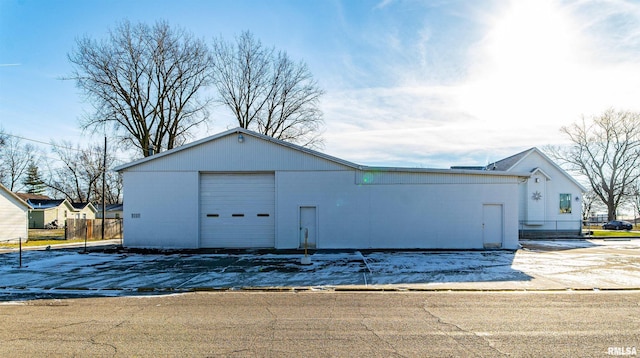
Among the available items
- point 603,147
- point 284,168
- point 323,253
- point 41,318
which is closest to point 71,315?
point 41,318

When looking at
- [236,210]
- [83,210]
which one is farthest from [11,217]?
[83,210]

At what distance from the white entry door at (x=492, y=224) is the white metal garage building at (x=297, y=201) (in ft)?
0.16

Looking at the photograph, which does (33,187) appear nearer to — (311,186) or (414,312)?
(311,186)

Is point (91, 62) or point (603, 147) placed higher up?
point (91, 62)

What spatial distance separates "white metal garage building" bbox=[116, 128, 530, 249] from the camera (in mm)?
18906

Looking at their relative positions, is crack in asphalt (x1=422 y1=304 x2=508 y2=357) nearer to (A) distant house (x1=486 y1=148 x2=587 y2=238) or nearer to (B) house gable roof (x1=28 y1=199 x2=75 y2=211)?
(A) distant house (x1=486 y1=148 x2=587 y2=238)

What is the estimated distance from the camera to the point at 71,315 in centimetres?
741

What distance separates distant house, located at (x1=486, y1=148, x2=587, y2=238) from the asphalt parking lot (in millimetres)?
11533

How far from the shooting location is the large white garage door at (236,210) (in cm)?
1945

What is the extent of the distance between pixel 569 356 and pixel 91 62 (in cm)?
3559

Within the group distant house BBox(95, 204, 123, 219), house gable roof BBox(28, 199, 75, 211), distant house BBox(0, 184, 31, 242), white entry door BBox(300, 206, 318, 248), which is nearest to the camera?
white entry door BBox(300, 206, 318, 248)

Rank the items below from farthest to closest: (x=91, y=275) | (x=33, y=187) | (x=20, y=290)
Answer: (x=33, y=187) → (x=91, y=275) → (x=20, y=290)
